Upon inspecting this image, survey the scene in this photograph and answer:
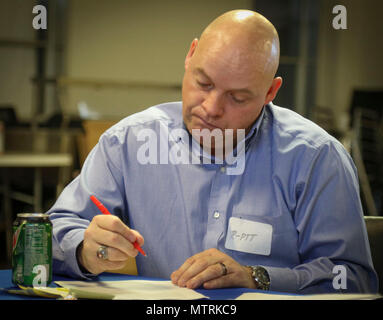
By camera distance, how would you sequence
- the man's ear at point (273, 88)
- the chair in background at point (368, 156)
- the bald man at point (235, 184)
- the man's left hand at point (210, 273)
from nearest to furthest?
the man's left hand at point (210, 273) < the bald man at point (235, 184) < the man's ear at point (273, 88) < the chair in background at point (368, 156)

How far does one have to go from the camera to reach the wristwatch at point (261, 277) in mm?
1096

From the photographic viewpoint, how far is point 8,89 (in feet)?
22.7

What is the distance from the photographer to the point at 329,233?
4.09 ft

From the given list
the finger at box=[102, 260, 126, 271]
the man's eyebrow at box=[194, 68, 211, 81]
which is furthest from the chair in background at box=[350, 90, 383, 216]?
the finger at box=[102, 260, 126, 271]

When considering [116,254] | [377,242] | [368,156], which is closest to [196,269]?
[116,254]

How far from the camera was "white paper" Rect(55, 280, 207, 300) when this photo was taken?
0.86 m

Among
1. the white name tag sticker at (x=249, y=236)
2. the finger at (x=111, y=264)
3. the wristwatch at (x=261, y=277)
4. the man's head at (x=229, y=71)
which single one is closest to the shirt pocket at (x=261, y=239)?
the white name tag sticker at (x=249, y=236)

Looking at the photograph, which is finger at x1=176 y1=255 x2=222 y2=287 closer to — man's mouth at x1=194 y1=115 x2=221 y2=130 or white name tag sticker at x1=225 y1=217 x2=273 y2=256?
white name tag sticker at x1=225 y1=217 x2=273 y2=256

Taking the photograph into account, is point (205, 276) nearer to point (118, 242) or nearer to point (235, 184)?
point (118, 242)

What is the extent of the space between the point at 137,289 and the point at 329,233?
542 mm

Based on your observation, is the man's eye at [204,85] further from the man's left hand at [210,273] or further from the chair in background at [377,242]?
the chair in background at [377,242]

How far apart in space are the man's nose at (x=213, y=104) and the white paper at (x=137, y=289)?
430 mm

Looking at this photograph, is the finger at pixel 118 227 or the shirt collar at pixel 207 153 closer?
the finger at pixel 118 227
